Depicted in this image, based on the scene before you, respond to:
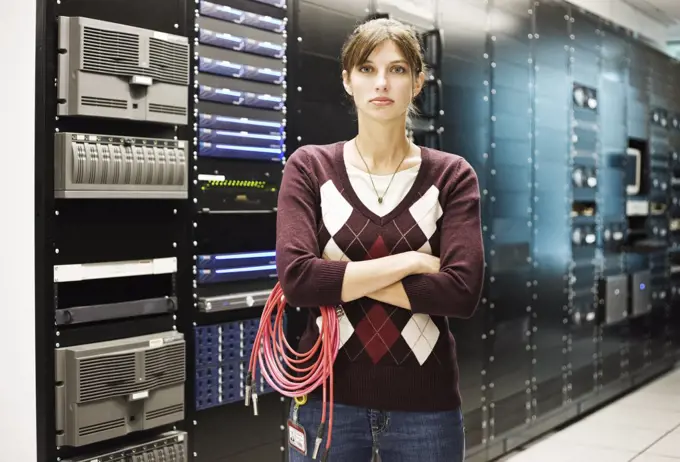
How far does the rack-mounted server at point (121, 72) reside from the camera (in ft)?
8.60

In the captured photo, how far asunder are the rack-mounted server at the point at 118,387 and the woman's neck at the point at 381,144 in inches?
53.8

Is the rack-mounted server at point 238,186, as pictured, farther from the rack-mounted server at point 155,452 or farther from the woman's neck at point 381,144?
the woman's neck at point 381,144

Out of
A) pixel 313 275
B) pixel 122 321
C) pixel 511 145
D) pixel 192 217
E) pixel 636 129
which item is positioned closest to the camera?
pixel 313 275

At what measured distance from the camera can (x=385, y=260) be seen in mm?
Answer: 1691

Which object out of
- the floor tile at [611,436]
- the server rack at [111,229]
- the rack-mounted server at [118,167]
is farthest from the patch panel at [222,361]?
the floor tile at [611,436]

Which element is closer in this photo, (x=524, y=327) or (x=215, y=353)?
(x=215, y=353)

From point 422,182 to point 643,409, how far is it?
5.26 metres

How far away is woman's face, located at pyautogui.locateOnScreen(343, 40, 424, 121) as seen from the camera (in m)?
1.69

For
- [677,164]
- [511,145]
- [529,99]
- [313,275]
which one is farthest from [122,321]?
[677,164]

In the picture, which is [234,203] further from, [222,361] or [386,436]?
[386,436]

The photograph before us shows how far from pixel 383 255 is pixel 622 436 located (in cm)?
435

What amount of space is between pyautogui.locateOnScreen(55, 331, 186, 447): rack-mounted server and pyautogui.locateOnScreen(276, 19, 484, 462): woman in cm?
117

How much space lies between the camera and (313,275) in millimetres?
1716

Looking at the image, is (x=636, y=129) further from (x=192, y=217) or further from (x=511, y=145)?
(x=192, y=217)
